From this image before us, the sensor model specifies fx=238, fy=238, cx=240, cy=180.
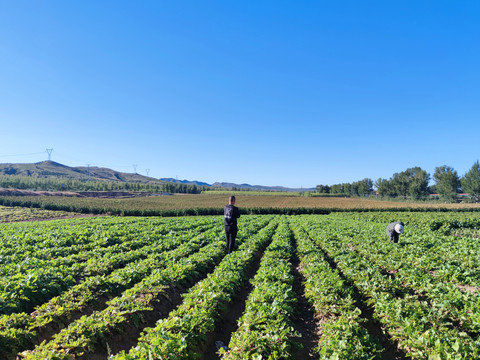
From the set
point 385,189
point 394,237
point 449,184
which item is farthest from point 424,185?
point 394,237

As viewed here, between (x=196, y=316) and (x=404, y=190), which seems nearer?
(x=196, y=316)

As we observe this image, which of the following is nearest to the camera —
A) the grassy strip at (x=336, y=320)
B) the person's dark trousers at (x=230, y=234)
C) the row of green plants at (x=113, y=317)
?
the grassy strip at (x=336, y=320)

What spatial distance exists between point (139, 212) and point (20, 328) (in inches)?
1816

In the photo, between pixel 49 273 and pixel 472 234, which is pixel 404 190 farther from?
pixel 49 273

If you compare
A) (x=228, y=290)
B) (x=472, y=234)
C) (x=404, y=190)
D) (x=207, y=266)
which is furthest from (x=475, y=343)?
(x=404, y=190)

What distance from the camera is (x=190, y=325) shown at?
16.7ft

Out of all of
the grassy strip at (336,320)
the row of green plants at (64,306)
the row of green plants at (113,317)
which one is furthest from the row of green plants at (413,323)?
the row of green plants at (64,306)

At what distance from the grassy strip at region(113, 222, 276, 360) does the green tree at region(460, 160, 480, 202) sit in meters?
106

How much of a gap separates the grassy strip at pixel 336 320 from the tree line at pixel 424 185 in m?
99.2

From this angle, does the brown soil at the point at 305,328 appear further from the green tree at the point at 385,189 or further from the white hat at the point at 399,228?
the green tree at the point at 385,189

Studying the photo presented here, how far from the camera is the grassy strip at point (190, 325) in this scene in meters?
4.15

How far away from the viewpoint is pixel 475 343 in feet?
14.5

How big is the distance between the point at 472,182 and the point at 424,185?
13763 millimetres

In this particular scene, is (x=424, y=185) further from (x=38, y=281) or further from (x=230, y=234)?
(x=38, y=281)
